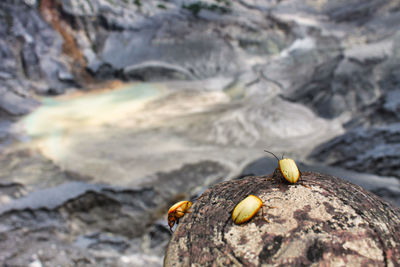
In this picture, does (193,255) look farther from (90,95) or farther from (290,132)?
(90,95)

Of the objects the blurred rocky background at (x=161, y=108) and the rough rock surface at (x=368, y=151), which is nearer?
the rough rock surface at (x=368, y=151)

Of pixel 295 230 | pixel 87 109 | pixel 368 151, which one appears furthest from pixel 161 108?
pixel 295 230

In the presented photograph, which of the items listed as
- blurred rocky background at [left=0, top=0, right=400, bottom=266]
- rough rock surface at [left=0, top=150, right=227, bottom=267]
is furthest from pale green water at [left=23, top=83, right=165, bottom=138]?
rough rock surface at [left=0, top=150, right=227, bottom=267]

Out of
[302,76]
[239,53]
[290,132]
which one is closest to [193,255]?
[290,132]

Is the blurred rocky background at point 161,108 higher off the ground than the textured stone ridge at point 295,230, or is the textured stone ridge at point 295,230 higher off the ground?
the textured stone ridge at point 295,230

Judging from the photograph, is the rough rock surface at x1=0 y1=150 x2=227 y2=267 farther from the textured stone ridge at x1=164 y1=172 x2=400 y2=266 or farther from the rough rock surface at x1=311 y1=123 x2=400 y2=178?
the textured stone ridge at x1=164 y1=172 x2=400 y2=266

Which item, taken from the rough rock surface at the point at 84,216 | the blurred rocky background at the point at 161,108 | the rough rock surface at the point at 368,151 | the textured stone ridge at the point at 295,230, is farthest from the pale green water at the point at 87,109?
the textured stone ridge at the point at 295,230

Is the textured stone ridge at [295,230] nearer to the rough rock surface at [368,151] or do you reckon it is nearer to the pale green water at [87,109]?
the rough rock surface at [368,151]

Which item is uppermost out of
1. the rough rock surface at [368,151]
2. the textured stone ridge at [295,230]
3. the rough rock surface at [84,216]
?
the textured stone ridge at [295,230]
